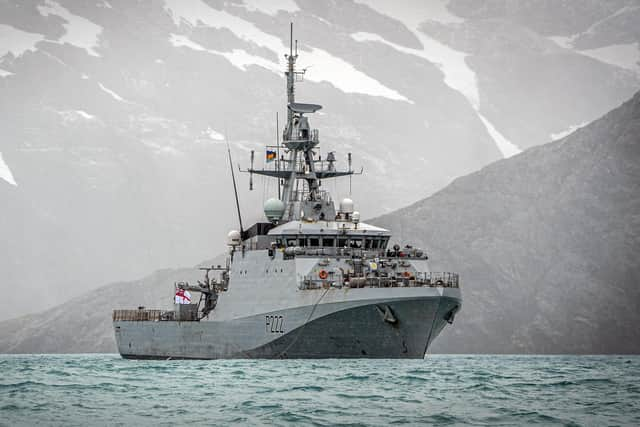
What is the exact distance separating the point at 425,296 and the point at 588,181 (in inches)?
4066

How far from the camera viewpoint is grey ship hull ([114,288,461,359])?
43062mm

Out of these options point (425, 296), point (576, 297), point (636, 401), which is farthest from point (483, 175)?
point (636, 401)

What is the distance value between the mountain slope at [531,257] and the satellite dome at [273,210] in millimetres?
65213

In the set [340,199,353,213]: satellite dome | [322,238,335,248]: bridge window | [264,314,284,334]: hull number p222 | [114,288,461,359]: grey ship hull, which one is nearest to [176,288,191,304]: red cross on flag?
[114,288,461,359]: grey ship hull

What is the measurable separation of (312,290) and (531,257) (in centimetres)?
9295

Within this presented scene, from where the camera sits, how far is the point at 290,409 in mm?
27703

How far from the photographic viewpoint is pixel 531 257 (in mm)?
132500

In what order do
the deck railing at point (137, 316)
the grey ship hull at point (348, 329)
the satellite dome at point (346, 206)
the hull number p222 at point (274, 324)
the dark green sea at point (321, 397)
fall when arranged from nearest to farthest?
the dark green sea at point (321, 397) → the grey ship hull at point (348, 329) → the hull number p222 at point (274, 324) → the satellite dome at point (346, 206) → the deck railing at point (137, 316)

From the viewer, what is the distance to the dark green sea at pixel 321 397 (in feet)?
86.1

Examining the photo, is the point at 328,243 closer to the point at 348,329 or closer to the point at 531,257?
the point at 348,329

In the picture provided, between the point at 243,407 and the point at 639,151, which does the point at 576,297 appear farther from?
the point at 243,407

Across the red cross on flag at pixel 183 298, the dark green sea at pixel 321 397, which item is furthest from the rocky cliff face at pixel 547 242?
the dark green sea at pixel 321 397

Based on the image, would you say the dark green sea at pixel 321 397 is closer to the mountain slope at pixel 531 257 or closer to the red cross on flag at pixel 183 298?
the red cross on flag at pixel 183 298

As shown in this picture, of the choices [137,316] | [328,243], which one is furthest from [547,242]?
[328,243]
